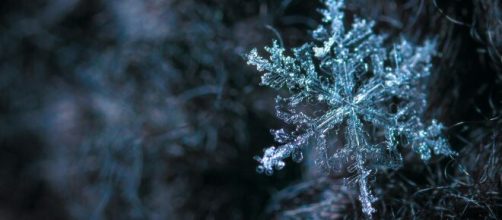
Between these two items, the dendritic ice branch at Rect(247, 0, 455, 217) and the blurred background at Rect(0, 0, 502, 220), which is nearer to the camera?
the dendritic ice branch at Rect(247, 0, 455, 217)

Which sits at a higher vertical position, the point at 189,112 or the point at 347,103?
the point at 189,112

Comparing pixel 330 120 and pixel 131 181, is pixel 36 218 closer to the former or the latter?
pixel 131 181

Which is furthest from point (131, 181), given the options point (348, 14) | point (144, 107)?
point (348, 14)

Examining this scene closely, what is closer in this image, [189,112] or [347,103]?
[347,103]

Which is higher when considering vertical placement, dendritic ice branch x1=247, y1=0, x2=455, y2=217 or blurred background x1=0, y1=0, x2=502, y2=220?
blurred background x1=0, y1=0, x2=502, y2=220
